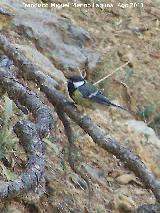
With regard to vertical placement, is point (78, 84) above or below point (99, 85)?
above

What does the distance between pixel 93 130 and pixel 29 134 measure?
569mm

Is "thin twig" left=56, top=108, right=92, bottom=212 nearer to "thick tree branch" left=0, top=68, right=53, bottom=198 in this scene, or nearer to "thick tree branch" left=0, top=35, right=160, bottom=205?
"thick tree branch" left=0, top=35, right=160, bottom=205

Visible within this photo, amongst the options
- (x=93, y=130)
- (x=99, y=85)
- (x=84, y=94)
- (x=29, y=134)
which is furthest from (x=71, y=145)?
(x=99, y=85)

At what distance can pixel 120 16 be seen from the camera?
20.0 ft

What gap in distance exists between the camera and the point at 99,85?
16.3 feet

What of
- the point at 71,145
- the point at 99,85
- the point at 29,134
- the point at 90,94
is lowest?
the point at 99,85

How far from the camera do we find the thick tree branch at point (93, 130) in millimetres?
2887

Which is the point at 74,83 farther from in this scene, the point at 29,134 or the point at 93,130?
the point at 29,134

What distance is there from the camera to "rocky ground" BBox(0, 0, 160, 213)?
320 centimetres

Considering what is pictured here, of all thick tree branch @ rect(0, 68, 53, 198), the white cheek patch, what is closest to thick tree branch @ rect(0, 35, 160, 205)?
thick tree branch @ rect(0, 68, 53, 198)

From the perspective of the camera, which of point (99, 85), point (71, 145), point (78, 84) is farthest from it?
point (99, 85)

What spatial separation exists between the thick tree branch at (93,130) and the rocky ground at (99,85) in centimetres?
32

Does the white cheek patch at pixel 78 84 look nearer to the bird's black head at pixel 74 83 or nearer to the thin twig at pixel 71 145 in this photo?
the bird's black head at pixel 74 83

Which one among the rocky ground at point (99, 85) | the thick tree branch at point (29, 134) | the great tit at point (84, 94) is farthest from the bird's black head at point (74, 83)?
the thick tree branch at point (29, 134)
